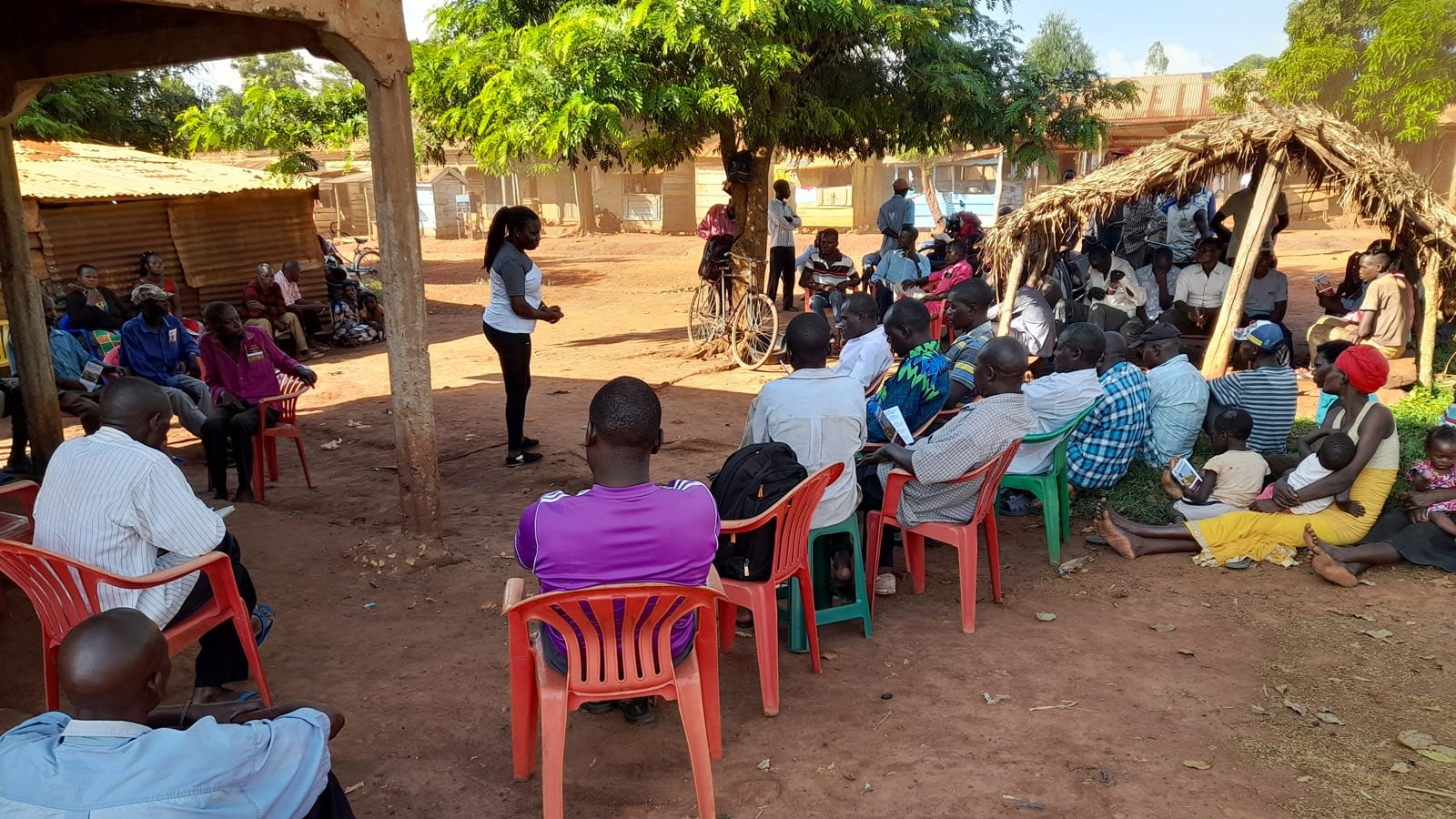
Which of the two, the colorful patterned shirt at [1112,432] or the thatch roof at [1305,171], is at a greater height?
the thatch roof at [1305,171]

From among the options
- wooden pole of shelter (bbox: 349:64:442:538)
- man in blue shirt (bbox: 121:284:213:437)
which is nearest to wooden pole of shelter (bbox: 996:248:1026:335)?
wooden pole of shelter (bbox: 349:64:442:538)

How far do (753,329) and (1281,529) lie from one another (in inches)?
269

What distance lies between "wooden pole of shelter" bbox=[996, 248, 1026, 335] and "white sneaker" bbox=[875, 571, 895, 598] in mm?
4927

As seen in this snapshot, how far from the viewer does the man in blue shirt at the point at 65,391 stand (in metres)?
6.27

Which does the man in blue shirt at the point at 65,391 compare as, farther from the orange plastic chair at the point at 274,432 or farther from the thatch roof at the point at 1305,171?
the thatch roof at the point at 1305,171

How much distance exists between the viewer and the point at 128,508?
3143 mm

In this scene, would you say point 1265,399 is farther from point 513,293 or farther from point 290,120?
point 290,120

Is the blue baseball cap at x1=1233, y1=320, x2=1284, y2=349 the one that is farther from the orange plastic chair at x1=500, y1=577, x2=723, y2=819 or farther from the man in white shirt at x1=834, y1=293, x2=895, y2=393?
the orange plastic chair at x1=500, y1=577, x2=723, y2=819

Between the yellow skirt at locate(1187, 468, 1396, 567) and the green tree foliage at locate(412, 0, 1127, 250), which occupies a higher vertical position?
the green tree foliage at locate(412, 0, 1127, 250)

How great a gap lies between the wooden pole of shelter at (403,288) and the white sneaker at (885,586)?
8.06 feet

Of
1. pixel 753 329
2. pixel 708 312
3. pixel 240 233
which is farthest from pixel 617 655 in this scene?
pixel 240 233

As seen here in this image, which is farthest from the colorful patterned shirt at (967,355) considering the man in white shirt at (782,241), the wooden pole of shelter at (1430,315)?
the man in white shirt at (782,241)

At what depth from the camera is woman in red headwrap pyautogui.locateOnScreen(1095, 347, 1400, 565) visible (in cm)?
482

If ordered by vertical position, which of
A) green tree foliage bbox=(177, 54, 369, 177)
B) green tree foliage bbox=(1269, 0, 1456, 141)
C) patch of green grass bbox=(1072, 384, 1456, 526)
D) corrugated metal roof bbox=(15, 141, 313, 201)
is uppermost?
green tree foliage bbox=(1269, 0, 1456, 141)
